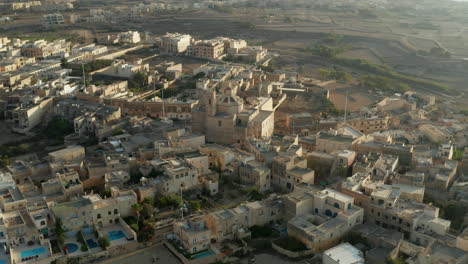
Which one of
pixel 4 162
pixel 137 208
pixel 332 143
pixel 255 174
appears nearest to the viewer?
pixel 137 208

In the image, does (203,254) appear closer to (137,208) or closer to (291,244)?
(291,244)

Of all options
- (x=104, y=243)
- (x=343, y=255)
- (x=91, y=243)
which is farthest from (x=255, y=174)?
(x=91, y=243)

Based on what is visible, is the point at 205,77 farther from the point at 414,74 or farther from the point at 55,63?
the point at 414,74

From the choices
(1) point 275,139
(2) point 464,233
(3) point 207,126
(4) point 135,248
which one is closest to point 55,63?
(3) point 207,126

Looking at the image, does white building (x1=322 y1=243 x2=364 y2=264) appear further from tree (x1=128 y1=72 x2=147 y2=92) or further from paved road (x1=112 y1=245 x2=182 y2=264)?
tree (x1=128 y1=72 x2=147 y2=92)

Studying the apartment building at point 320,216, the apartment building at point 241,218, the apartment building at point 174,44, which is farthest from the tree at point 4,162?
the apartment building at point 174,44

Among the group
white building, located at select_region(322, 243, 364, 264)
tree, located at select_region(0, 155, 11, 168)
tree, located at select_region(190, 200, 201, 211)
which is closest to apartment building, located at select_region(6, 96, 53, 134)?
tree, located at select_region(0, 155, 11, 168)
